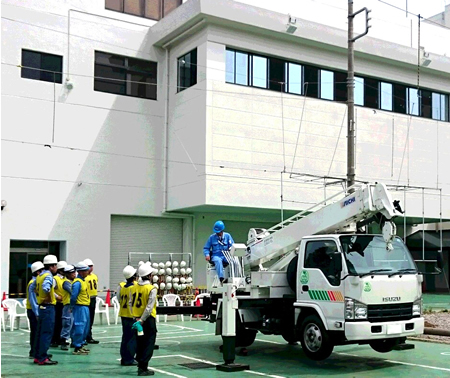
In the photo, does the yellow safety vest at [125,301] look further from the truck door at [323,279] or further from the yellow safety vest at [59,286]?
the truck door at [323,279]

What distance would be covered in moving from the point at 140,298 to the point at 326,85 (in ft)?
67.1

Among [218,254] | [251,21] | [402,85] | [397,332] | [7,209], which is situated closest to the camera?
[397,332]

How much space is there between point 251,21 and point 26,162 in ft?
34.5

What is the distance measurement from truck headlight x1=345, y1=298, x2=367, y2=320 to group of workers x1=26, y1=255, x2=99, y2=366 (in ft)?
17.2

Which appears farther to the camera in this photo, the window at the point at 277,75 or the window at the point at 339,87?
the window at the point at 339,87

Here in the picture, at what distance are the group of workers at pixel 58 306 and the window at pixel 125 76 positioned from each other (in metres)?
13.9

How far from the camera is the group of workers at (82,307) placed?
10492 millimetres

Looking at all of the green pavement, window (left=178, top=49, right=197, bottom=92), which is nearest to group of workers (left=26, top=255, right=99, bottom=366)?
the green pavement

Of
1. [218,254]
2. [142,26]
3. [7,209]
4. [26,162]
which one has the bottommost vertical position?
[218,254]

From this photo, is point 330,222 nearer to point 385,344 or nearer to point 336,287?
point 336,287

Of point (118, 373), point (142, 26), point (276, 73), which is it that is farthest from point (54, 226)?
point (118, 373)

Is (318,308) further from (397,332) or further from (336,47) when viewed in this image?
(336,47)

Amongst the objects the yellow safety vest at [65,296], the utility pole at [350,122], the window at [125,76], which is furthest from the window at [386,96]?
the yellow safety vest at [65,296]

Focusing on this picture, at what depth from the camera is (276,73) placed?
2761cm
